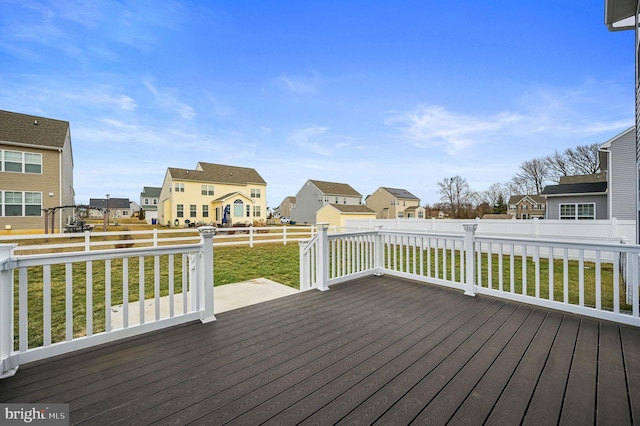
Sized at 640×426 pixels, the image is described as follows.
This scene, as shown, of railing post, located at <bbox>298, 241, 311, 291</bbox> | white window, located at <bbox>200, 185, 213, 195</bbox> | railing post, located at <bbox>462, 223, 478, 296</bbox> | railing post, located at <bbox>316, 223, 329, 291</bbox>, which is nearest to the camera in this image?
railing post, located at <bbox>462, 223, 478, 296</bbox>

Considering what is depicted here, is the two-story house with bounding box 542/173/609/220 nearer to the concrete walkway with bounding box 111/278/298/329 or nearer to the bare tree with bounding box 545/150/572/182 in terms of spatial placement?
the bare tree with bounding box 545/150/572/182

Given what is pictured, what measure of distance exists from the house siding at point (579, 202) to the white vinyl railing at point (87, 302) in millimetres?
20840

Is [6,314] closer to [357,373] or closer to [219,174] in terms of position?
[357,373]

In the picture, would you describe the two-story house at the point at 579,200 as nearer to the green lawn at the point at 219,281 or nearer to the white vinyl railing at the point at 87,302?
the green lawn at the point at 219,281

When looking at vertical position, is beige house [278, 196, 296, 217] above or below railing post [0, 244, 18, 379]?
above

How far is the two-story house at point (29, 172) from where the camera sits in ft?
41.9

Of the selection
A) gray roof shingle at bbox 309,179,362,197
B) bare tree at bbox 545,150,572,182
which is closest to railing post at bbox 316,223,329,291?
gray roof shingle at bbox 309,179,362,197

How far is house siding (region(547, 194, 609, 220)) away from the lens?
50.6 feet

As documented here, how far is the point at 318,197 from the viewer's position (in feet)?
109

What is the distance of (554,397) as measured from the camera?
1679mm

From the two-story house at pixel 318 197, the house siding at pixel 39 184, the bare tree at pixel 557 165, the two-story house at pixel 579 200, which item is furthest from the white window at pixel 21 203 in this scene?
the bare tree at pixel 557 165

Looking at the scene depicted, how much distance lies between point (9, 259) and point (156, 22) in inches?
311

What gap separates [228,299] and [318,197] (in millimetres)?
29144

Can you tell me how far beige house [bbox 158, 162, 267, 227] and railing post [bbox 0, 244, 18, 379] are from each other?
21556 millimetres
